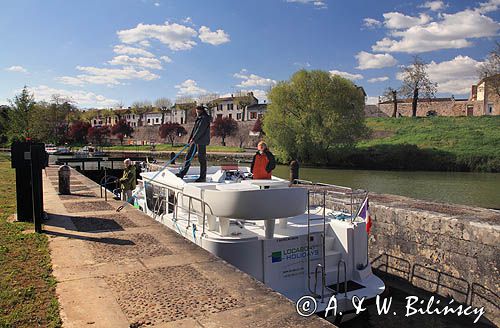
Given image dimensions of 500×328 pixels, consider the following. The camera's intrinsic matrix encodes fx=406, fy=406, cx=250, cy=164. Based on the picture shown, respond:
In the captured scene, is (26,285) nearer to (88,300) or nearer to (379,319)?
(88,300)

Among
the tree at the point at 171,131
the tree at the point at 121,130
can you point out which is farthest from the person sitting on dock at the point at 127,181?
the tree at the point at 121,130

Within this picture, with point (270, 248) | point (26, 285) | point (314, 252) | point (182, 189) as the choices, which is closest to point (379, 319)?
point (314, 252)

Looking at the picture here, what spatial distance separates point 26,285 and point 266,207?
3227 millimetres

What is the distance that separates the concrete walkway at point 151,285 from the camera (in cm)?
377

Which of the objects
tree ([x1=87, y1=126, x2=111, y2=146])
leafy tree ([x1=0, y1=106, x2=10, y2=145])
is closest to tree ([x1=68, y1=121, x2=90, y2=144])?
tree ([x1=87, y1=126, x2=111, y2=146])

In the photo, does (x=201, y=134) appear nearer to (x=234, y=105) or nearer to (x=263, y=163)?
(x=263, y=163)

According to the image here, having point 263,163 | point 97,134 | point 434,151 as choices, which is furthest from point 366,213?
point 97,134

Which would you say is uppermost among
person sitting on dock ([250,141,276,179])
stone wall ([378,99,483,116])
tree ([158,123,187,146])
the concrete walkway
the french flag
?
stone wall ([378,99,483,116])

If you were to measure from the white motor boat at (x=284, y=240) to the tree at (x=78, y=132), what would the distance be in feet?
287

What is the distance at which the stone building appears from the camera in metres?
70.8

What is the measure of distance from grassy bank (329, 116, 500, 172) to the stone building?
17934mm

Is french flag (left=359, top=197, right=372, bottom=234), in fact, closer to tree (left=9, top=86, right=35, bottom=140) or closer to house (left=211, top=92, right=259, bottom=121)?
tree (left=9, top=86, right=35, bottom=140)

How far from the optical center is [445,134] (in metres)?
49.2

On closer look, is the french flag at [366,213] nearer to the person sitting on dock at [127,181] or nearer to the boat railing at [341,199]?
the boat railing at [341,199]
